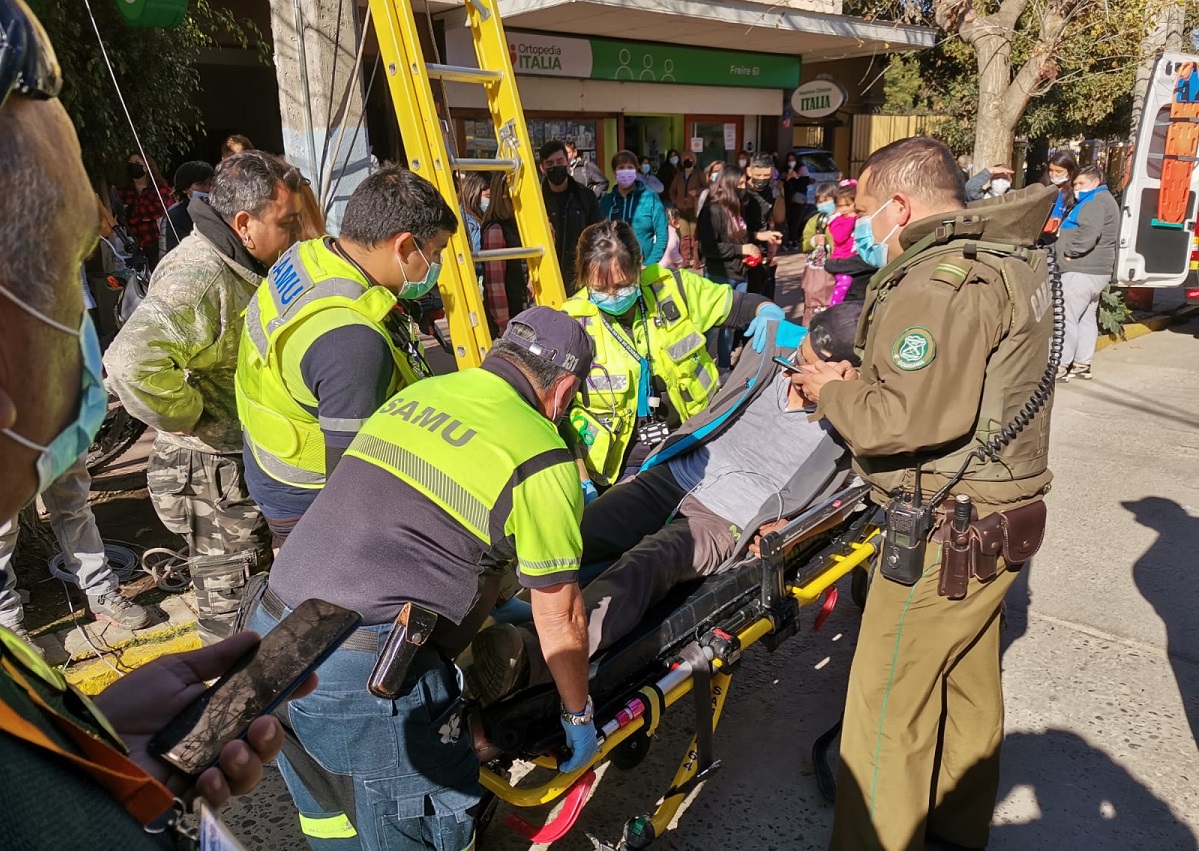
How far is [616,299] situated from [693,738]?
5.86 ft

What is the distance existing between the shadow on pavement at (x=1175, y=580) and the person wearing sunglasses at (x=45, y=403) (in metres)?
3.40

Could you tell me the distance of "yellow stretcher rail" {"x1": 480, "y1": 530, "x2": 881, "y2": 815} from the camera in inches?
80.0

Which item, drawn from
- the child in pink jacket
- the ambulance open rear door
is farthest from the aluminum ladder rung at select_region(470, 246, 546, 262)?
the ambulance open rear door

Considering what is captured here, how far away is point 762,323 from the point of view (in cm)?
378

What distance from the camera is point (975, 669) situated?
2.29m

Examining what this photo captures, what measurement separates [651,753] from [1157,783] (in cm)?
162

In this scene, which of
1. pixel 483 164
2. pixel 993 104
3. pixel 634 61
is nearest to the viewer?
pixel 483 164

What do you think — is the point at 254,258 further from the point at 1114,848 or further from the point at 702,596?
the point at 1114,848

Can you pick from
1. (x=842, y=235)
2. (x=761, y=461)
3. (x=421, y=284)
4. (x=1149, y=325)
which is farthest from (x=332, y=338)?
(x=1149, y=325)

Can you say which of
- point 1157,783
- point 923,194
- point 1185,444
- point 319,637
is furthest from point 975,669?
point 1185,444

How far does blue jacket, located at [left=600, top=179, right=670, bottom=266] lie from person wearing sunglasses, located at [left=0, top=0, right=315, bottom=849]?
6.62 m

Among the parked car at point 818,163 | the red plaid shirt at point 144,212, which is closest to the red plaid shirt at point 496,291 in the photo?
the red plaid shirt at point 144,212

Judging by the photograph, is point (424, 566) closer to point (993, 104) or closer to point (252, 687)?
point (252, 687)

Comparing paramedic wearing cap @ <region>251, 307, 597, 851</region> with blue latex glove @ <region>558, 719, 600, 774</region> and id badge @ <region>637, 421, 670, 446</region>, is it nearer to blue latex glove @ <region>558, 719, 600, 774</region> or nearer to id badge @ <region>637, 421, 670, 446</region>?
blue latex glove @ <region>558, 719, 600, 774</region>
